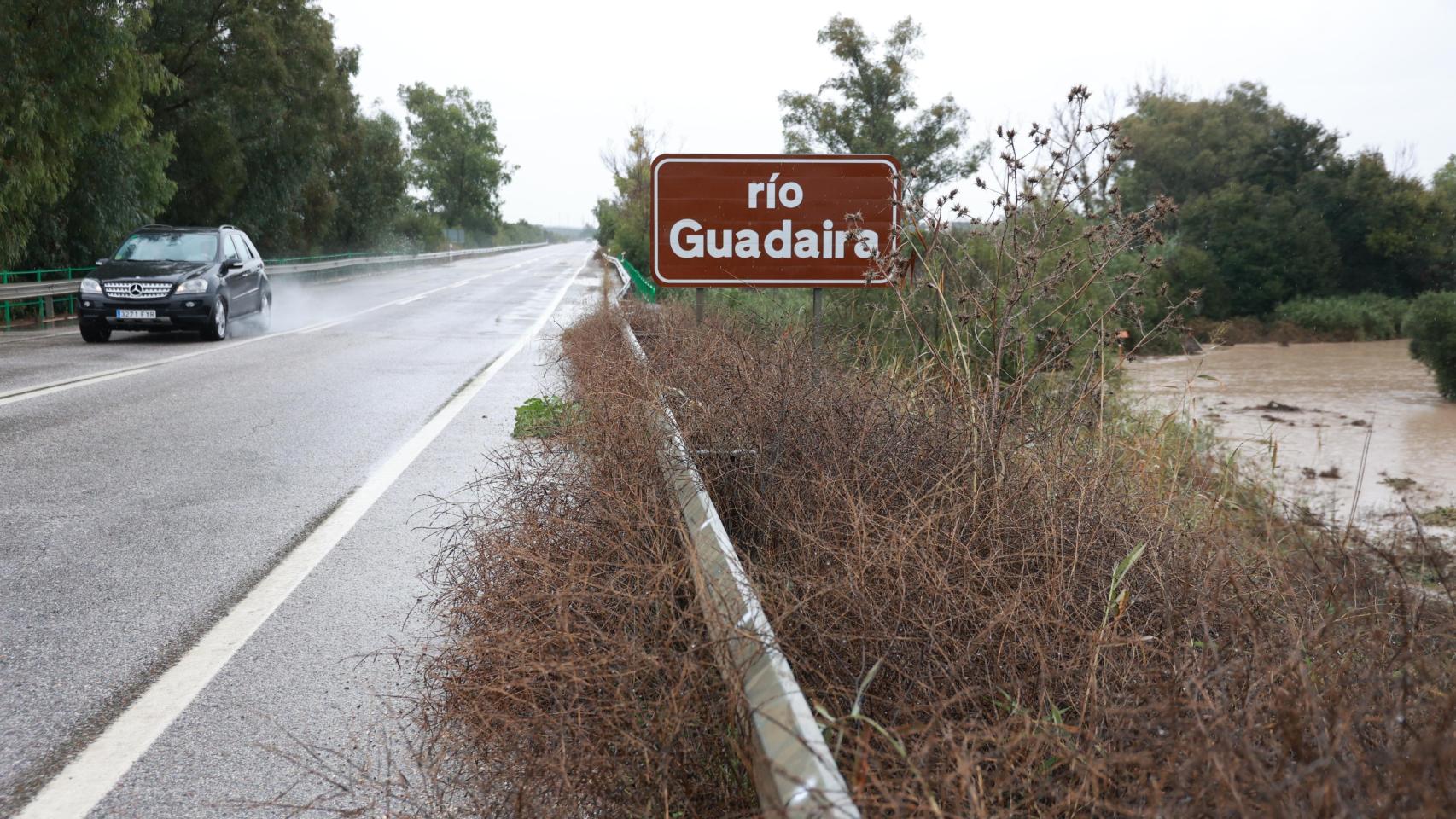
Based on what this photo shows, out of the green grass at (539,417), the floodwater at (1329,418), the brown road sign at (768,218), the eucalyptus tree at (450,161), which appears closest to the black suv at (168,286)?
the green grass at (539,417)

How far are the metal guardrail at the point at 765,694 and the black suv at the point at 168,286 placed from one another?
15.2 metres

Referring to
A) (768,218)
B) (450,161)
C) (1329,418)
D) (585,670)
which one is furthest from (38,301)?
(450,161)

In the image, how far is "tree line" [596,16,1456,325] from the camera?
170 feet

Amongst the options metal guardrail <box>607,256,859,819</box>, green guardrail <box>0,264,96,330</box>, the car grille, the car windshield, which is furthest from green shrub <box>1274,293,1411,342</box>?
metal guardrail <box>607,256,859,819</box>

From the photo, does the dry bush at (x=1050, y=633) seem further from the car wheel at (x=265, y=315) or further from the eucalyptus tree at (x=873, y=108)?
the eucalyptus tree at (x=873, y=108)

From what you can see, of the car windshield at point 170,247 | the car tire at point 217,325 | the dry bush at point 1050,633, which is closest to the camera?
the dry bush at point 1050,633

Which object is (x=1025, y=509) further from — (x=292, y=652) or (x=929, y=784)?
(x=292, y=652)

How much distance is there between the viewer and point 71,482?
267 inches

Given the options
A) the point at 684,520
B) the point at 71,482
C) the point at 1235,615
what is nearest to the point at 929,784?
the point at 1235,615

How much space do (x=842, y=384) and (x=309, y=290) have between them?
1220 inches

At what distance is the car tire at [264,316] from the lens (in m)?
19.5

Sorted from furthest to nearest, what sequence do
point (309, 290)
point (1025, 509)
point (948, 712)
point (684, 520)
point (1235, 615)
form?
point (309, 290) → point (1025, 509) → point (684, 520) → point (1235, 615) → point (948, 712)

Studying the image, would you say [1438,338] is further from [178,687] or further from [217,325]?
[178,687]

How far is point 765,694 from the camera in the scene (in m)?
2.11
